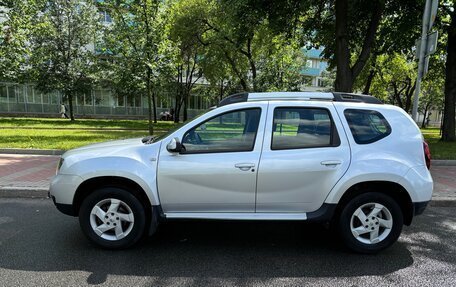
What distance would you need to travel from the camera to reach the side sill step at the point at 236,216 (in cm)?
406

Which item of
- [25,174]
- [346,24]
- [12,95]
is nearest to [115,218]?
[25,174]

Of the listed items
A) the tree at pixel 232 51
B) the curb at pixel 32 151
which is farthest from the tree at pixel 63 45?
the curb at pixel 32 151

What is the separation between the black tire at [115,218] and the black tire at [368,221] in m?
2.37

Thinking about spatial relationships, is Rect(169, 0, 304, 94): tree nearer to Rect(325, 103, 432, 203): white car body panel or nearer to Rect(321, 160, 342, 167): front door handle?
Rect(325, 103, 432, 203): white car body panel

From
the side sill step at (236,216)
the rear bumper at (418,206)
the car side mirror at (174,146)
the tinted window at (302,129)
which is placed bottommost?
the side sill step at (236,216)

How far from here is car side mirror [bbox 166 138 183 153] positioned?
12.9 feet

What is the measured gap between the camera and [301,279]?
3.56 meters

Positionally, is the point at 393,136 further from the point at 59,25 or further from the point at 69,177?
the point at 59,25

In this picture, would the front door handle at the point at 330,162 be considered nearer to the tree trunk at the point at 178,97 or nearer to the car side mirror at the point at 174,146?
the car side mirror at the point at 174,146

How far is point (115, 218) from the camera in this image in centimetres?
410

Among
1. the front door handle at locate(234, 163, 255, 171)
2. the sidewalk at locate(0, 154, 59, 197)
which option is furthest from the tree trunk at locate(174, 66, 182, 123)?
the front door handle at locate(234, 163, 255, 171)

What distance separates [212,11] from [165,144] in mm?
21421

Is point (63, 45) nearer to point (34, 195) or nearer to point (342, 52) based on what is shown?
point (342, 52)

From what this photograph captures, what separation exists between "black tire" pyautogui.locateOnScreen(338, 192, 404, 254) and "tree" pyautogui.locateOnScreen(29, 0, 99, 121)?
25.0m
